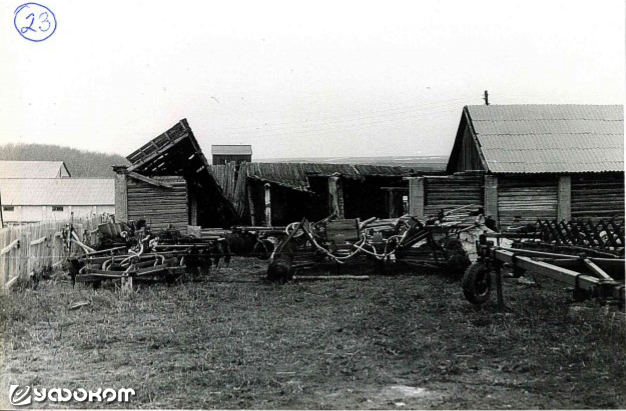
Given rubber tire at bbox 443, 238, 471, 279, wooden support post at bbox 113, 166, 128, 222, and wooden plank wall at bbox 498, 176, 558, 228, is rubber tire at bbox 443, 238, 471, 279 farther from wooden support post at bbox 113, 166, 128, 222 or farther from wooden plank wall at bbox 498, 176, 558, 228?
wooden support post at bbox 113, 166, 128, 222

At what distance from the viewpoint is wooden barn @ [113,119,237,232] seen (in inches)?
626

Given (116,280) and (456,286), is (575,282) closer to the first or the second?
(456,286)

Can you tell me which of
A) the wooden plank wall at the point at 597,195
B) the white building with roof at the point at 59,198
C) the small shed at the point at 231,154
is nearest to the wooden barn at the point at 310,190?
the wooden plank wall at the point at 597,195

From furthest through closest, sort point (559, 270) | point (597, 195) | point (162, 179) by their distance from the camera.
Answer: point (597, 195)
point (162, 179)
point (559, 270)

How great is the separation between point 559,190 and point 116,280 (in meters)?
13.1

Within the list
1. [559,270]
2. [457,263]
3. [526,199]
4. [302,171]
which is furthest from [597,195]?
[559,270]

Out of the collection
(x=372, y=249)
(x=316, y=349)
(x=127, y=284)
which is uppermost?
(x=372, y=249)

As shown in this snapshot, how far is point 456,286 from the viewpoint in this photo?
10477 millimetres

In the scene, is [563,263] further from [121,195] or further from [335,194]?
[335,194]

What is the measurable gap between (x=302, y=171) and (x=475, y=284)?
13.7m

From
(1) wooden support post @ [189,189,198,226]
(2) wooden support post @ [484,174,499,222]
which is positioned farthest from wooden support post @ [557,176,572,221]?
(1) wooden support post @ [189,189,198,226]

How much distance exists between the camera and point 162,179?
17.4 metres

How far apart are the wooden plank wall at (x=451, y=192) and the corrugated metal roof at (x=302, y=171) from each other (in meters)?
3.11

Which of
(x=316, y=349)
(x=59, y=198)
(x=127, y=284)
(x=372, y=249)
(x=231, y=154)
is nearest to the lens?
(x=316, y=349)
